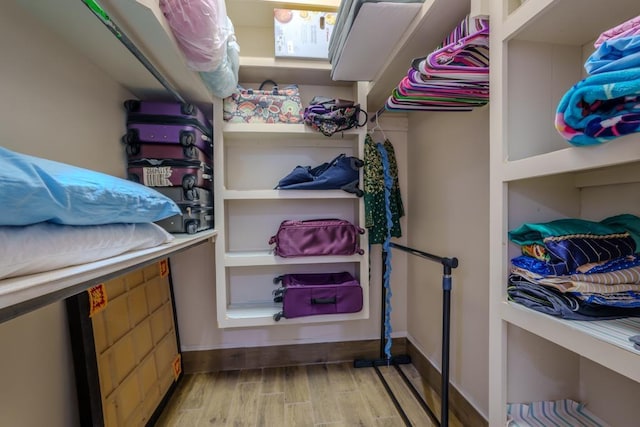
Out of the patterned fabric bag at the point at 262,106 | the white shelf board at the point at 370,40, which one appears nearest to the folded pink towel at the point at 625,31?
the white shelf board at the point at 370,40

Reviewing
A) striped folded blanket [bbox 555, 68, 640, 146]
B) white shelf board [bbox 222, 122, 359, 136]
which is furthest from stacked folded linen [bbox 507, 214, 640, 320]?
white shelf board [bbox 222, 122, 359, 136]

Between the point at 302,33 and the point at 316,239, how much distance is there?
1.14 meters

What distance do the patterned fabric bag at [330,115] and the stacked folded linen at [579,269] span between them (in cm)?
105

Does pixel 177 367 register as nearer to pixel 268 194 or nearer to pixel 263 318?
pixel 263 318

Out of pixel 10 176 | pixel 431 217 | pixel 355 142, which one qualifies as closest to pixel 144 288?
pixel 10 176

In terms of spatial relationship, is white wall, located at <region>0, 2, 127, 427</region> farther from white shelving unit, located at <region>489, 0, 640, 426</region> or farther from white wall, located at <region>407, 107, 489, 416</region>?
white wall, located at <region>407, 107, 489, 416</region>

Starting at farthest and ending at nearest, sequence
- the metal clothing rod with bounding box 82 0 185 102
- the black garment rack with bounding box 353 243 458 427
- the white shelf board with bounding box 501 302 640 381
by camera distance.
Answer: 1. the black garment rack with bounding box 353 243 458 427
2. the metal clothing rod with bounding box 82 0 185 102
3. the white shelf board with bounding box 501 302 640 381

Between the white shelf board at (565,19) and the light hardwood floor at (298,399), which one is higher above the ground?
the white shelf board at (565,19)

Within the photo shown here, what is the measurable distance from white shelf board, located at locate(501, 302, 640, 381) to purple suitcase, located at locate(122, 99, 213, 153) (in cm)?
144

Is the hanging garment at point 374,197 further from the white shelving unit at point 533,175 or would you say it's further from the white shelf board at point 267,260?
the white shelving unit at point 533,175

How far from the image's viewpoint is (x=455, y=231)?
145cm

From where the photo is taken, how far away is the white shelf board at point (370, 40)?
1.01 m

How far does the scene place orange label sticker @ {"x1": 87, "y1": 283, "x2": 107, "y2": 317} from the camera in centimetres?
98

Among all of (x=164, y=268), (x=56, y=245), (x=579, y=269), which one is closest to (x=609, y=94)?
(x=579, y=269)
